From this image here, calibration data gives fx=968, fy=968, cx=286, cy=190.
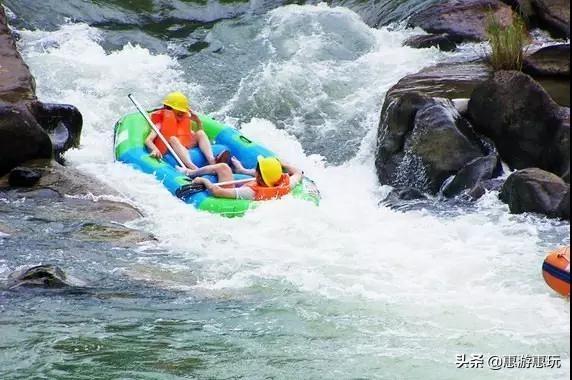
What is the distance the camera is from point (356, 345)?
17.7 ft

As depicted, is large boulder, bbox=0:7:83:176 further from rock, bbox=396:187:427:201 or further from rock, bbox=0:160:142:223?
rock, bbox=396:187:427:201

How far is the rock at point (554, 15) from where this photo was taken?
11.8 meters

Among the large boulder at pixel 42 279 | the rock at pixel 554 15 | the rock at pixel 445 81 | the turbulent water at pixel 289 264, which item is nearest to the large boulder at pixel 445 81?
the rock at pixel 445 81

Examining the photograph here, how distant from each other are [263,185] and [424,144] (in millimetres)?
1706

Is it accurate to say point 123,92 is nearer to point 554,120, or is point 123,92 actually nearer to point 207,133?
point 207,133

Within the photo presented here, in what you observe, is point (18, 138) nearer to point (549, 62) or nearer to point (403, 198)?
point (403, 198)

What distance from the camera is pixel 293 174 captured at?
8906 millimetres

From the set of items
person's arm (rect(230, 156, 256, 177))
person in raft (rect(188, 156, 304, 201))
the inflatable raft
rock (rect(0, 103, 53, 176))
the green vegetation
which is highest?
the green vegetation

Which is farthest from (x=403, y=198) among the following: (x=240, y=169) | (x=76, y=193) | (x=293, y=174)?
(x=76, y=193)

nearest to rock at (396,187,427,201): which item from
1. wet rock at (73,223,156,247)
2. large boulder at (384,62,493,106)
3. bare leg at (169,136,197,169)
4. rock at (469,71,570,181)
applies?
rock at (469,71,570,181)

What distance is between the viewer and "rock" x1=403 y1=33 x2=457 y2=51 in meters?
12.0

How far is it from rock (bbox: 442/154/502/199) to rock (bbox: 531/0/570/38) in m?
3.51

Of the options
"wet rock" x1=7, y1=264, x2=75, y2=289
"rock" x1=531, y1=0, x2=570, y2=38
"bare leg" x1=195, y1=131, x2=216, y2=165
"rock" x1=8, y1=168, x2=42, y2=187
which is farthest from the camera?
"rock" x1=531, y1=0, x2=570, y2=38

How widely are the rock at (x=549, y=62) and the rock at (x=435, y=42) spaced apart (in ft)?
6.39
